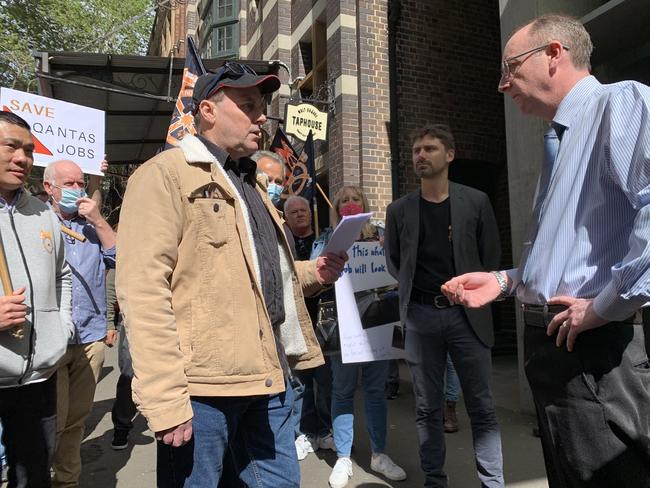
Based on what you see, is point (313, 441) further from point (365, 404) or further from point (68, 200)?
point (68, 200)

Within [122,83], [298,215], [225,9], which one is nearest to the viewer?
[298,215]

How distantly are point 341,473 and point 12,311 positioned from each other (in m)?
2.38

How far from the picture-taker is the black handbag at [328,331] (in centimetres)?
383

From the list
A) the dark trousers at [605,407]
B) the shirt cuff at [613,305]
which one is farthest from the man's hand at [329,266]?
the shirt cuff at [613,305]

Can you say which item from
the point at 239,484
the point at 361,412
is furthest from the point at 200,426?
the point at 361,412

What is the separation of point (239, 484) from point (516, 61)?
2036mm

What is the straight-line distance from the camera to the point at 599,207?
5.40 ft

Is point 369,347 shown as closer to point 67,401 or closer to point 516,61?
point 67,401

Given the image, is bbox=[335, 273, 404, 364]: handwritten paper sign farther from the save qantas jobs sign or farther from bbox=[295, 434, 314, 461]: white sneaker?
the save qantas jobs sign

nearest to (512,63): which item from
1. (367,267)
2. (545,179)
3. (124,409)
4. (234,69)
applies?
(545,179)

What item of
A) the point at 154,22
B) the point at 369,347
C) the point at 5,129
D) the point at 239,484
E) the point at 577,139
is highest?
the point at 154,22

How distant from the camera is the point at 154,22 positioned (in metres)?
31.7

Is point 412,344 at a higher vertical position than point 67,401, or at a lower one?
higher

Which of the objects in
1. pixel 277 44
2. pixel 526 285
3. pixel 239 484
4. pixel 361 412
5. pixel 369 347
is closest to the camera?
pixel 526 285
